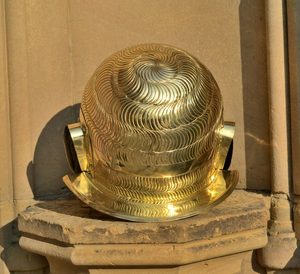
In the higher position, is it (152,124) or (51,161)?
(152,124)

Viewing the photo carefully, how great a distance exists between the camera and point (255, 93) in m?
1.79

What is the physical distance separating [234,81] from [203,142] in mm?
488

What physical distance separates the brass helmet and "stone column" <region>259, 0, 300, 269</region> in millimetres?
312

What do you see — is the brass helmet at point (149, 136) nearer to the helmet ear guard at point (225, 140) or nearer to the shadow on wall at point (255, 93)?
the helmet ear guard at point (225, 140)

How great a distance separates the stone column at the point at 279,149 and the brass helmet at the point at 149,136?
0.31 meters

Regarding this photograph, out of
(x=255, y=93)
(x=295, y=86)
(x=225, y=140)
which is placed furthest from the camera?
(x=255, y=93)

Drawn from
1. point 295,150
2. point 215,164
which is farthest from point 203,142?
point 295,150

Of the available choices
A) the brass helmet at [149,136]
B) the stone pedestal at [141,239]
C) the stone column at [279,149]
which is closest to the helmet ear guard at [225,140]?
the brass helmet at [149,136]

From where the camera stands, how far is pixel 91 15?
1828 millimetres

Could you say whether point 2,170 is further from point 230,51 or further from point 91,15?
point 230,51

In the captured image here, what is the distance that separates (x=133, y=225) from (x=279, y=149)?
1.96ft

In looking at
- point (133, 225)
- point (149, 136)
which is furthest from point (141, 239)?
point (149, 136)

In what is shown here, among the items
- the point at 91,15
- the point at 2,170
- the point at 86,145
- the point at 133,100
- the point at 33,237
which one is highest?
the point at 91,15

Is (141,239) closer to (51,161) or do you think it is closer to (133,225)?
(133,225)
